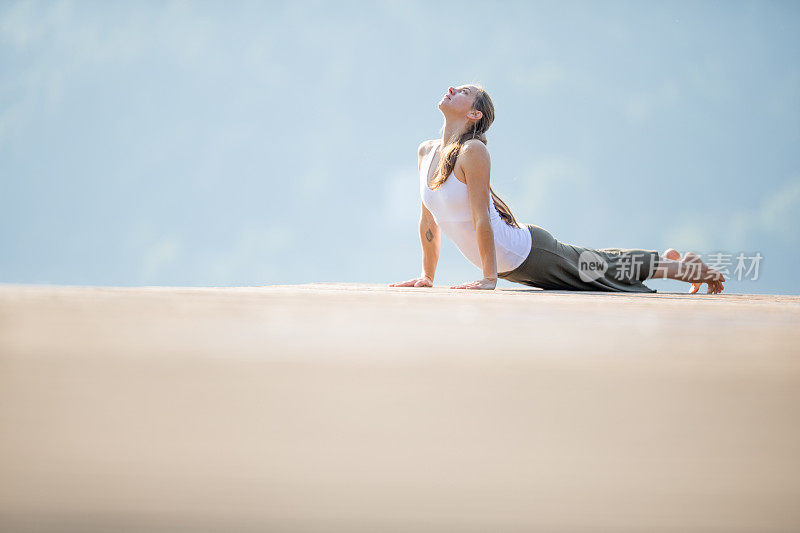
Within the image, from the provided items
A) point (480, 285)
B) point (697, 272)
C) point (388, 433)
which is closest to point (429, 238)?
point (480, 285)

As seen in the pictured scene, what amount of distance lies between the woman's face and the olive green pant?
0.41 meters

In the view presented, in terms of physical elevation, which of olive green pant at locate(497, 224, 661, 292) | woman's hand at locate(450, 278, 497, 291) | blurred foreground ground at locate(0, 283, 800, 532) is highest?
olive green pant at locate(497, 224, 661, 292)

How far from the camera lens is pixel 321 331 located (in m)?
0.19

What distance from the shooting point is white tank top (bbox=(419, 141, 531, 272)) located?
1694mm

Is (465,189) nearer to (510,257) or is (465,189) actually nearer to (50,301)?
(510,257)

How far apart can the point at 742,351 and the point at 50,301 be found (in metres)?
0.25

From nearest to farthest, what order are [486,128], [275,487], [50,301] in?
1. [275,487]
2. [50,301]
3. [486,128]

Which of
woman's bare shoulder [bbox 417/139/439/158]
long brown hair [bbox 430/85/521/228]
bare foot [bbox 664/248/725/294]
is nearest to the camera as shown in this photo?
long brown hair [bbox 430/85/521/228]

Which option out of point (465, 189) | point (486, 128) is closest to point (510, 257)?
point (465, 189)

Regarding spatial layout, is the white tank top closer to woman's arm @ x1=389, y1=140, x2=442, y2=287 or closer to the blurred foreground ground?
woman's arm @ x1=389, y1=140, x2=442, y2=287

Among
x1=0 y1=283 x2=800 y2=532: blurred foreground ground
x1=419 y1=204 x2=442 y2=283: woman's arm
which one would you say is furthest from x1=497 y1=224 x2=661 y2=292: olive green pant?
x1=0 y1=283 x2=800 y2=532: blurred foreground ground

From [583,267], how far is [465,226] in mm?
401

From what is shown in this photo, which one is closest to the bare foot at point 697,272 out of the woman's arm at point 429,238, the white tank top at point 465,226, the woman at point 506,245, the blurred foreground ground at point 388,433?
the woman at point 506,245

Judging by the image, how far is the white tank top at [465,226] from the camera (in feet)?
5.56
